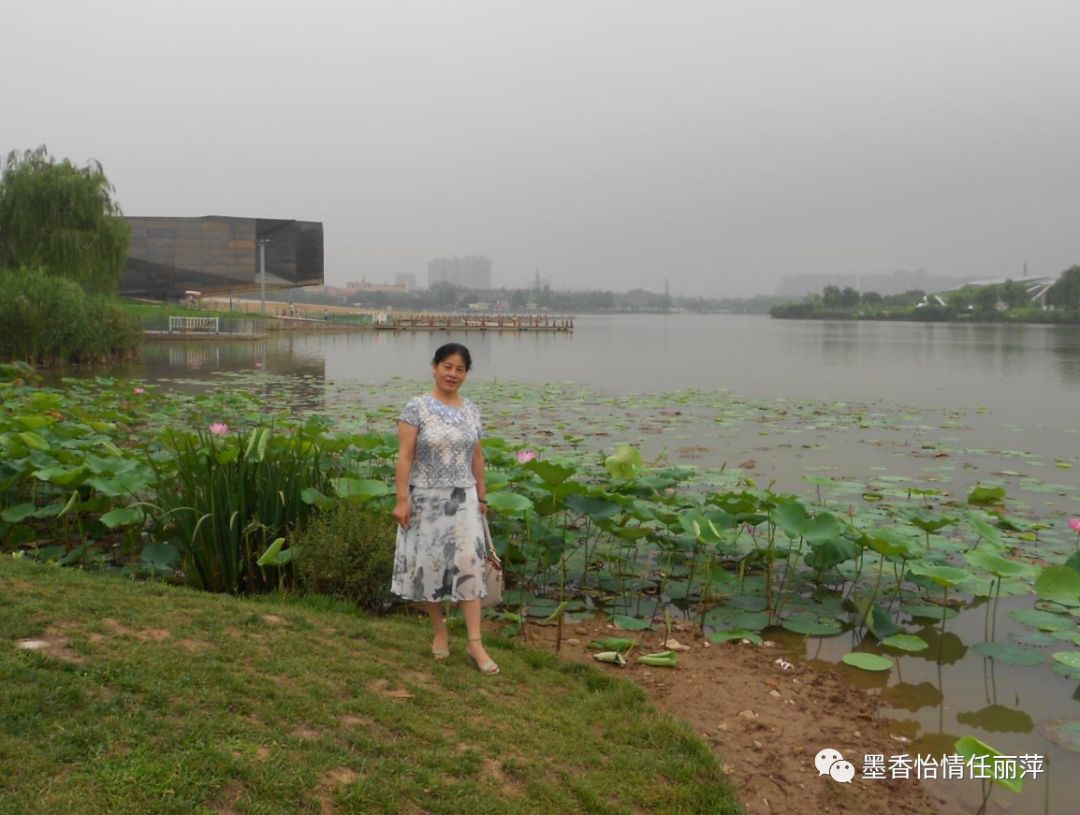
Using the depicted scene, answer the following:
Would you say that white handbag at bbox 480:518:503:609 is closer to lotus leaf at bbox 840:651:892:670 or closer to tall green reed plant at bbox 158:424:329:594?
tall green reed plant at bbox 158:424:329:594

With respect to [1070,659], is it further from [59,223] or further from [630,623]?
[59,223]

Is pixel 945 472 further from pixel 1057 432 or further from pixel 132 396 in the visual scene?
pixel 132 396

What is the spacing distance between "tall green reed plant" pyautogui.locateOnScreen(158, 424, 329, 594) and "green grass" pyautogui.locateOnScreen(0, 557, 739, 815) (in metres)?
0.56

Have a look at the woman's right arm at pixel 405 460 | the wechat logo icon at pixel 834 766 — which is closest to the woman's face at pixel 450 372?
the woman's right arm at pixel 405 460

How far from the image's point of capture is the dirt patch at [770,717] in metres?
Answer: 2.63

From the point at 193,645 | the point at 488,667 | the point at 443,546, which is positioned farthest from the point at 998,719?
the point at 193,645

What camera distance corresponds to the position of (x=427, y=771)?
7.10 feet

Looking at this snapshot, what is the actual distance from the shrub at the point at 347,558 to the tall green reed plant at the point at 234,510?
16cm

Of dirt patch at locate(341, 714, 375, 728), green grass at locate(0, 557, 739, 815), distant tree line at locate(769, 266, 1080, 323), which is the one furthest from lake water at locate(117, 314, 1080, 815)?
distant tree line at locate(769, 266, 1080, 323)

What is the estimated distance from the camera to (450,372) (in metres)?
3.01

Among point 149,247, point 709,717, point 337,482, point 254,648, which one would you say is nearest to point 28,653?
point 254,648

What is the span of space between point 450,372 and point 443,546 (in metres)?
0.63

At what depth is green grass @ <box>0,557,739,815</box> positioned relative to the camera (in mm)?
1885

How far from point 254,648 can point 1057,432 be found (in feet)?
36.5
